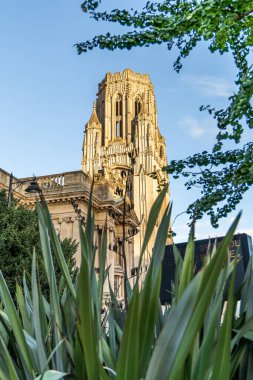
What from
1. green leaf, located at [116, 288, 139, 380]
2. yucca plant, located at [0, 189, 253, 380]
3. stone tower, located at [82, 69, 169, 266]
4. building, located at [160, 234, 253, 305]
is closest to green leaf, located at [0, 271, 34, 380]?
yucca plant, located at [0, 189, 253, 380]

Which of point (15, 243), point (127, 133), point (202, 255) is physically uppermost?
point (127, 133)

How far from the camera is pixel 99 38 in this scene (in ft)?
20.5

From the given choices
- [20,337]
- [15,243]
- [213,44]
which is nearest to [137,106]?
[15,243]

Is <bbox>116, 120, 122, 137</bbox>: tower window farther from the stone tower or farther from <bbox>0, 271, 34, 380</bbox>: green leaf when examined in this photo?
<bbox>0, 271, 34, 380</bbox>: green leaf

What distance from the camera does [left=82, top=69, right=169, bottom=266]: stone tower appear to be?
58.0 meters

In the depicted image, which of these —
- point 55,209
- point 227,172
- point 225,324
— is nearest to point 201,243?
point 227,172

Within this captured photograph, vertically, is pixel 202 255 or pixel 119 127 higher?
pixel 119 127

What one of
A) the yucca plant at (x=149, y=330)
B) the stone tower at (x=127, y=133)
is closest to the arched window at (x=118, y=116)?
the stone tower at (x=127, y=133)

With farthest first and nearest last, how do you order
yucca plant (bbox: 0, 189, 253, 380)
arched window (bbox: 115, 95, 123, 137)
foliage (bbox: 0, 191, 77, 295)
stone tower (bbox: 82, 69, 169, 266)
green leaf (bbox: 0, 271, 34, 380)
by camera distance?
arched window (bbox: 115, 95, 123, 137), stone tower (bbox: 82, 69, 169, 266), foliage (bbox: 0, 191, 77, 295), green leaf (bbox: 0, 271, 34, 380), yucca plant (bbox: 0, 189, 253, 380)

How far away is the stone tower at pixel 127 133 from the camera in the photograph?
57969 mm

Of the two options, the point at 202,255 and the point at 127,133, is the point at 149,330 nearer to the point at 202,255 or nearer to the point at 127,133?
the point at 202,255

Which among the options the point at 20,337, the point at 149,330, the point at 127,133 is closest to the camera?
the point at 149,330

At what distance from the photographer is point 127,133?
65.4m

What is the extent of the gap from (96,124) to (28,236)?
5053 cm
